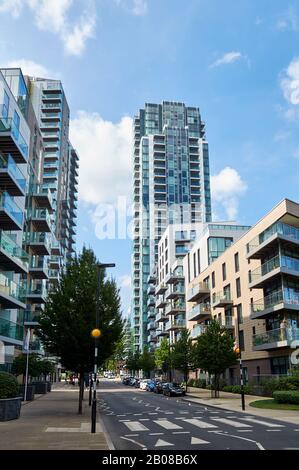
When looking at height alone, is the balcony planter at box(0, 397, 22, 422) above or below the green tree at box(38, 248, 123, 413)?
below

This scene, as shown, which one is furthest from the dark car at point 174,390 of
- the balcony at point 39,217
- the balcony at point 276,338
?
the balcony at point 39,217

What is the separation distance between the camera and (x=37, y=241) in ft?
165

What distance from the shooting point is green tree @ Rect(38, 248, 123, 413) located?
78.1 ft

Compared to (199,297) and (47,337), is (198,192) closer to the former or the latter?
(199,297)

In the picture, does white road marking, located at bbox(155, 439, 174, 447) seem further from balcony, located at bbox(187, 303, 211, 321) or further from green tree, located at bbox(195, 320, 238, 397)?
balcony, located at bbox(187, 303, 211, 321)

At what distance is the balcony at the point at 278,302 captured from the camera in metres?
36.7

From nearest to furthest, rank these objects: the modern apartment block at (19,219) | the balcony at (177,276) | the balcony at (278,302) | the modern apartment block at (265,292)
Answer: the modern apartment block at (19,219), the balcony at (278,302), the modern apartment block at (265,292), the balcony at (177,276)

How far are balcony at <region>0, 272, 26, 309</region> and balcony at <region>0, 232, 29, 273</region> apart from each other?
36.8 inches

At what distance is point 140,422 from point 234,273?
104ft

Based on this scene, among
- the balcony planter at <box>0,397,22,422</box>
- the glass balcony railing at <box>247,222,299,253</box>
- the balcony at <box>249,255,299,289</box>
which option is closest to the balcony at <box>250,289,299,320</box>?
the balcony at <box>249,255,299,289</box>

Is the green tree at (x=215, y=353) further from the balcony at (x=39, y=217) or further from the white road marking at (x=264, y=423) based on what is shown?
the balcony at (x=39, y=217)

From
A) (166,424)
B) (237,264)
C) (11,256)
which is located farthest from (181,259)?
(166,424)

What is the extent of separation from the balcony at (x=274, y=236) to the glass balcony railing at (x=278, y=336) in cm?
692

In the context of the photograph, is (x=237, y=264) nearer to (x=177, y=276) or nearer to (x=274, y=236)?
(x=274, y=236)
